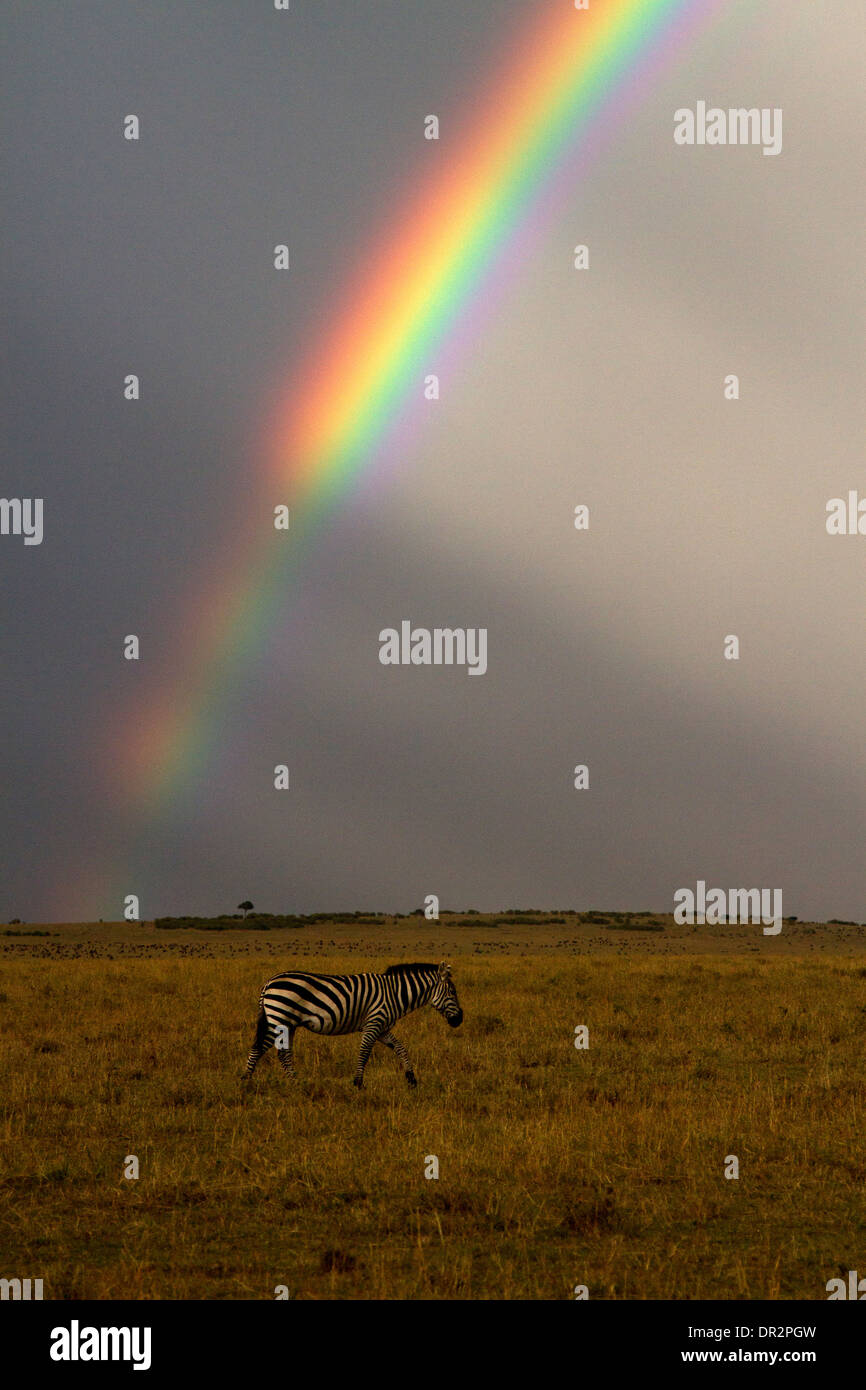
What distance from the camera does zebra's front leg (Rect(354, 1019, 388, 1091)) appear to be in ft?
62.4

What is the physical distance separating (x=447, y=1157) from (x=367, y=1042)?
5290 millimetres

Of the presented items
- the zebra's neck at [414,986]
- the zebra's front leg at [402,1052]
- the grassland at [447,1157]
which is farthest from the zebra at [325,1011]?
the grassland at [447,1157]

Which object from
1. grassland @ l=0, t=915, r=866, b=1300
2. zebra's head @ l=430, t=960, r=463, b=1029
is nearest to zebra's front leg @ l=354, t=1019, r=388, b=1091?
grassland @ l=0, t=915, r=866, b=1300

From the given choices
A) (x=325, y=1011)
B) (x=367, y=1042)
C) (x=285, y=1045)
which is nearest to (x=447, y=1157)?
(x=367, y=1042)

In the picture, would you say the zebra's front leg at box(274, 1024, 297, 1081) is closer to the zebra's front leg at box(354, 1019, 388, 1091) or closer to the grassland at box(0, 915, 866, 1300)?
the grassland at box(0, 915, 866, 1300)

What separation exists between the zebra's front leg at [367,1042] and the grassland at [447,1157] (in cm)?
37

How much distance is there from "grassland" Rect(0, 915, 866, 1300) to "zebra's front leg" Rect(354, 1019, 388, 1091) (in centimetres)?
37

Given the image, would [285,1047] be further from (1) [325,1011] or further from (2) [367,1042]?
(2) [367,1042]

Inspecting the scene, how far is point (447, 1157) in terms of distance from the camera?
14430 mm

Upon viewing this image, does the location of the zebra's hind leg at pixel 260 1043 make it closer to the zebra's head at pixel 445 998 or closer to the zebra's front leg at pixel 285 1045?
the zebra's front leg at pixel 285 1045

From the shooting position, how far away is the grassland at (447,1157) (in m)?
10.9

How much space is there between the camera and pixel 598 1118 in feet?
55.5

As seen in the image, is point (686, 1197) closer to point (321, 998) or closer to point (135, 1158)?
point (135, 1158)
